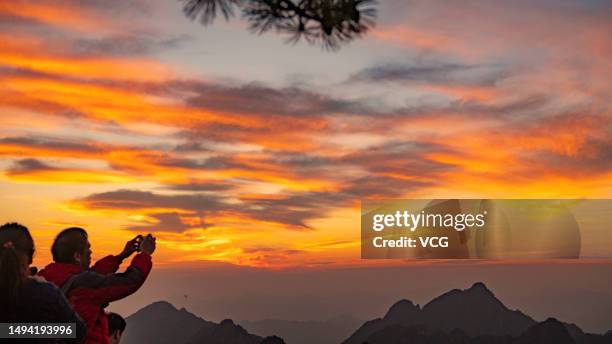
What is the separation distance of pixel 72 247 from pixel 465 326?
12598cm

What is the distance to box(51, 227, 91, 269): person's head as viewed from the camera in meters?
6.32

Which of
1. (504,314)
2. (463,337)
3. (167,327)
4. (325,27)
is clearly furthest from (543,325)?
(325,27)

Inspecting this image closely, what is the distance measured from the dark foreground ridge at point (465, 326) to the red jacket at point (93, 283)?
338ft

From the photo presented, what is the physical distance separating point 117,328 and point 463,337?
116726 mm

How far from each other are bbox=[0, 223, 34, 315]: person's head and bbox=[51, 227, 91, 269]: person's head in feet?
3.58

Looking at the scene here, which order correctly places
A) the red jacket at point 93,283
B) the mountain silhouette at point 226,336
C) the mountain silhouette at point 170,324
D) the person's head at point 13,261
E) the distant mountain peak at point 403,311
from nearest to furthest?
the person's head at point 13,261, the red jacket at point 93,283, the mountain silhouette at point 226,336, the mountain silhouette at point 170,324, the distant mountain peak at point 403,311

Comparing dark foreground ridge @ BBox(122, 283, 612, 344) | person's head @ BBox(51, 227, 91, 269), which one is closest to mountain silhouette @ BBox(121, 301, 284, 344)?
dark foreground ridge @ BBox(122, 283, 612, 344)

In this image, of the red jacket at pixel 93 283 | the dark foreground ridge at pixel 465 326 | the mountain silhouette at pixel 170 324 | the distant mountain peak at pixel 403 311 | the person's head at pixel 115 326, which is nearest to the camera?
the red jacket at pixel 93 283

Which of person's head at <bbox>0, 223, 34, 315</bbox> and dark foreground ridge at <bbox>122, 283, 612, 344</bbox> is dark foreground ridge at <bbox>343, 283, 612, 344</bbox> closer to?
dark foreground ridge at <bbox>122, 283, 612, 344</bbox>

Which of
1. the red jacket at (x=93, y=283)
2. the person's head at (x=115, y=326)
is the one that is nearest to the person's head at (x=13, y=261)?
the red jacket at (x=93, y=283)

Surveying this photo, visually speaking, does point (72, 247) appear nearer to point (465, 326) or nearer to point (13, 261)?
point (13, 261)

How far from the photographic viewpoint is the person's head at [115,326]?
764cm

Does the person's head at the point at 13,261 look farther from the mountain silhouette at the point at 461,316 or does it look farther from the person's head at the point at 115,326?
the mountain silhouette at the point at 461,316

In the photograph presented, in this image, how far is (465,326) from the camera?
127m
